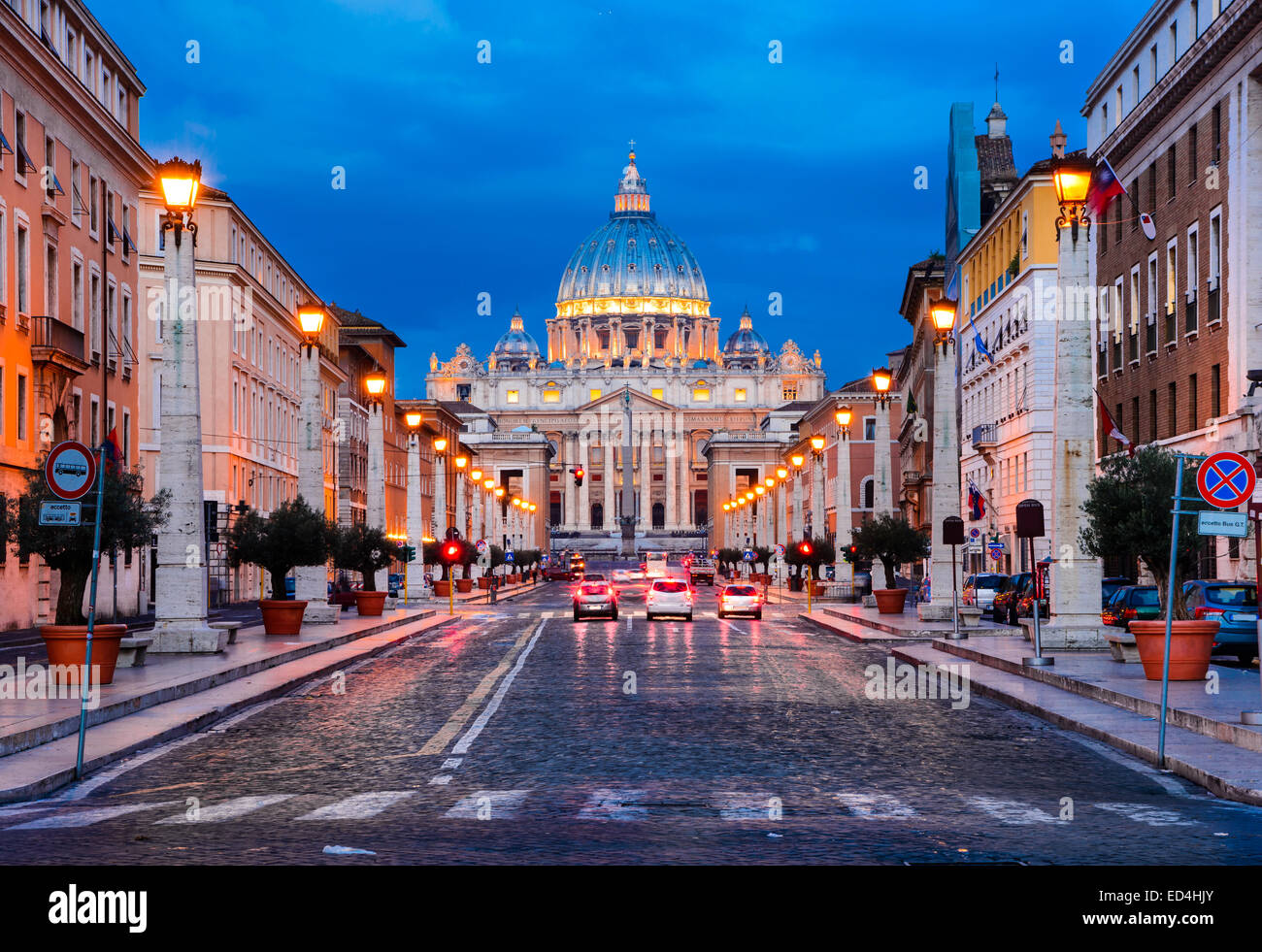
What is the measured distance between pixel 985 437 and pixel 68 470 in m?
60.3

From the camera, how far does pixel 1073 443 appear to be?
1055 inches

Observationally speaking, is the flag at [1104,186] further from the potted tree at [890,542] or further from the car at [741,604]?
the car at [741,604]

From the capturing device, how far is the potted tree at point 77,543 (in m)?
20.8

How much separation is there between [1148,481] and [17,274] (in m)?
27.2

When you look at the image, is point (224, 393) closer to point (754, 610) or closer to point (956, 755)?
point (754, 610)

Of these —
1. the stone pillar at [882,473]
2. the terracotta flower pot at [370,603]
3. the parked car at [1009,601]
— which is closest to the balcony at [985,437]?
the stone pillar at [882,473]

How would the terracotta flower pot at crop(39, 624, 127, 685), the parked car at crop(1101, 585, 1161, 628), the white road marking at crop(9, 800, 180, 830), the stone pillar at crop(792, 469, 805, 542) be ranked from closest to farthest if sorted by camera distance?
1. the white road marking at crop(9, 800, 180, 830)
2. the terracotta flower pot at crop(39, 624, 127, 685)
3. the parked car at crop(1101, 585, 1161, 628)
4. the stone pillar at crop(792, 469, 805, 542)

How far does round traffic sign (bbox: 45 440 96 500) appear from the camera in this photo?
50.8ft

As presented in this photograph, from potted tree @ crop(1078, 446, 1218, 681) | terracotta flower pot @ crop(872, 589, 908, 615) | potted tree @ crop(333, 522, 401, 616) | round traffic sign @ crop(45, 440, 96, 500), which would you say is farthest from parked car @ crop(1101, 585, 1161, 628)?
round traffic sign @ crop(45, 440, 96, 500)

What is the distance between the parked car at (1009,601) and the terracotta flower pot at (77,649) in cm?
2565

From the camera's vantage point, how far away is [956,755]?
1534cm

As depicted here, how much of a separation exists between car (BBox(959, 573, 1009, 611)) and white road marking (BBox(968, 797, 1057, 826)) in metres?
34.1

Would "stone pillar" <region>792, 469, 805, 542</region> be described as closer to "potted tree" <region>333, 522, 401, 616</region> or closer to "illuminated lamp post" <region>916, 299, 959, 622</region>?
"potted tree" <region>333, 522, 401, 616</region>
